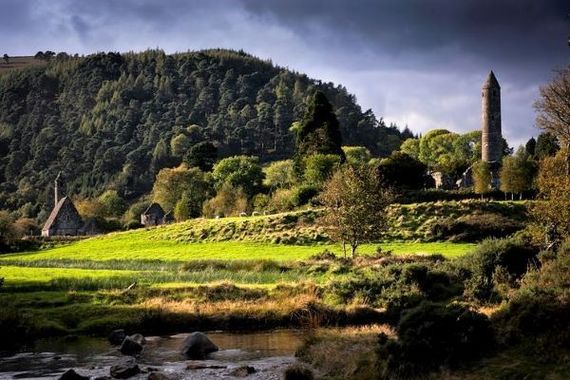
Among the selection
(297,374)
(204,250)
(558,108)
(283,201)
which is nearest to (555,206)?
(558,108)

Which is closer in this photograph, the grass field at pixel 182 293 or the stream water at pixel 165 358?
the stream water at pixel 165 358

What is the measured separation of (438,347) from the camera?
1958cm

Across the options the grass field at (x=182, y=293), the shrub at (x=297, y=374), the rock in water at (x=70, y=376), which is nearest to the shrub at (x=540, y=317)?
the shrub at (x=297, y=374)

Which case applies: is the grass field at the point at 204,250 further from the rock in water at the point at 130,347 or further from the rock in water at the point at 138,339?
the rock in water at the point at 130,347

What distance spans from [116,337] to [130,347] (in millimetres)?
3190

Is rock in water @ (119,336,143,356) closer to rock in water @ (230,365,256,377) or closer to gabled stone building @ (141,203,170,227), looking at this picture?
rock in water @ (230,365,256,377)

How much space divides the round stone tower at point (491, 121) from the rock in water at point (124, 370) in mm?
113578

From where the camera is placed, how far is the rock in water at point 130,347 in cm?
2770

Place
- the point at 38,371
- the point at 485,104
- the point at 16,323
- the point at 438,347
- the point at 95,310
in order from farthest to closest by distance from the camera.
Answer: the point at 485,104 < the point at 95,310 < the point at 16,323 < the point at 38,371 < the point at 438,347

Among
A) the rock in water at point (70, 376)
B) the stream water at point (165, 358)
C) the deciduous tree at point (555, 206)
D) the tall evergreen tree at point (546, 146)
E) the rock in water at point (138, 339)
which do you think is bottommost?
the stream water at point (165, 358)

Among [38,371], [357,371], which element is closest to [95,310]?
[38,371]

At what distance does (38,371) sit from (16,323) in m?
8.54

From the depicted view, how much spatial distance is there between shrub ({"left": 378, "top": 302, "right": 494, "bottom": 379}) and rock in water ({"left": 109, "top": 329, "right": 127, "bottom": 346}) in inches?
582

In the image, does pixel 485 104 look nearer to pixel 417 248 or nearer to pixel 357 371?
pixel 417 248
